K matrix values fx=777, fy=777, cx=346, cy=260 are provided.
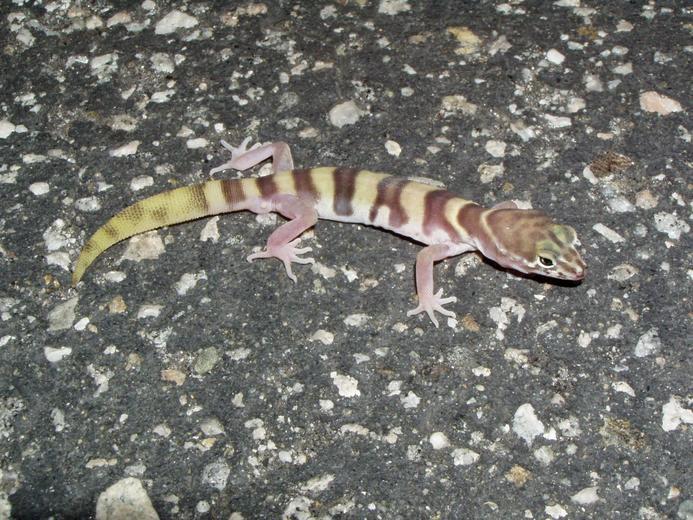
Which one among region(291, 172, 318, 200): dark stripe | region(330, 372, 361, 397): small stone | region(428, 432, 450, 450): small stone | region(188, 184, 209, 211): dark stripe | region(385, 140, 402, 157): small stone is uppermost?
region(188, 184, 209, 211): dark stripe

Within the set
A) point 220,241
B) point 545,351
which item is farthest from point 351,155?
point 545,351

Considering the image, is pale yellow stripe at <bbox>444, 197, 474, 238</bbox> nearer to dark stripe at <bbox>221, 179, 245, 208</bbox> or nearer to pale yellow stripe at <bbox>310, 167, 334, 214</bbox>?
pale yellow stripe at <bbox>310, 167, 334, 214</bbox>

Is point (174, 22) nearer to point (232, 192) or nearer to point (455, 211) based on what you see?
point (232, 192)

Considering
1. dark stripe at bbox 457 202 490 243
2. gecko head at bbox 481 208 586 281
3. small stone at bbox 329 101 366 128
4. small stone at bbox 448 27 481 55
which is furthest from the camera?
small stone at bbox 448 27 481 55

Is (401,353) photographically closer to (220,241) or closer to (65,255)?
(220,241)

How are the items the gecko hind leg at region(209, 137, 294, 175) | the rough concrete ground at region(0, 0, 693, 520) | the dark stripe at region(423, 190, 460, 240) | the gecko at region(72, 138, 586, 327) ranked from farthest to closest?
1. the gecko hind leg at region(209, 137, 294, 175)
2. the dark stripe at region(423, 190, 460, 240)
3. the gecko at region(72, 138, 586, 327)
4. the rough concrete ground at region(0, 0, 693, 520)

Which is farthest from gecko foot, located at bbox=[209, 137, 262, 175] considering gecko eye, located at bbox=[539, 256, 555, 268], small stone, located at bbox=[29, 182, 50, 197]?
gecko eye, located at bbox=[539, 256, 555, 268]

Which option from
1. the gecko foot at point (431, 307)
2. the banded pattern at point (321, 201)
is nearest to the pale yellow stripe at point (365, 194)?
the banded pattern at point (321, 201)
